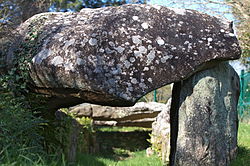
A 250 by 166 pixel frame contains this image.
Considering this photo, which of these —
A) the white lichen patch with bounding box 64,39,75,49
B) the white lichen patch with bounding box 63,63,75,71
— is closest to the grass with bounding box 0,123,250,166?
the white lichen patch with bounding box 63,63,75,71

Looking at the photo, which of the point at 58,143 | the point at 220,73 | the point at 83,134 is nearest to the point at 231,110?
the point at 220,73

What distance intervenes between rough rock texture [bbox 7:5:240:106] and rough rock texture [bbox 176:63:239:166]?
0.22m

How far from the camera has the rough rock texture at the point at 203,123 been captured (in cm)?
387

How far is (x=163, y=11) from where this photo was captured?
4.15 metres

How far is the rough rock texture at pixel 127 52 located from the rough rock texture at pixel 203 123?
0.22m

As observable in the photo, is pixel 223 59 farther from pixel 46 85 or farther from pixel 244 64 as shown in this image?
pixel 244 64

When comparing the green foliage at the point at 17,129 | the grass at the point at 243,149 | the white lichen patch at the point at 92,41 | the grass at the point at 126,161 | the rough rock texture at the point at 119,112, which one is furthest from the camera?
the rough rock texture at the point at 119,112

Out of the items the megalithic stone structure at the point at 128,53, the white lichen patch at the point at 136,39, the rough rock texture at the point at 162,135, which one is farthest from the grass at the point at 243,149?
the white lichen patch at the point at 136,39

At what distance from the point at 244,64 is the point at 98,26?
37.2 feet

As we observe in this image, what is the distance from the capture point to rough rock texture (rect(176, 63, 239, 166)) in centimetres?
387

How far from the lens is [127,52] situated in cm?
380

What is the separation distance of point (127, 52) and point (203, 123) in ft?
3.85

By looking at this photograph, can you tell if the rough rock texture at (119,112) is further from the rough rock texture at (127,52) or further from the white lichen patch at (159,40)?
the white lichen patch at (159,40)

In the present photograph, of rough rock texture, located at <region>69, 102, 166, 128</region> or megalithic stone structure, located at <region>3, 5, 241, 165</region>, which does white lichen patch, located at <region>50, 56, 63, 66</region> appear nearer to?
megalithic stone structure, located at <region>3, 5, 241, 165</region>
